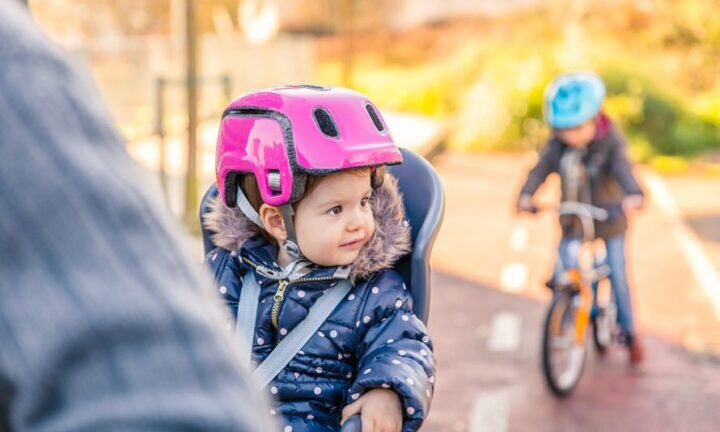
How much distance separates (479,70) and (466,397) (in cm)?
1788

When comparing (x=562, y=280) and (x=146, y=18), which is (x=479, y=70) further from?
(x=562, y=280)

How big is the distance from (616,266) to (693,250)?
421cm

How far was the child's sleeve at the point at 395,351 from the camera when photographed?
95.4 inches

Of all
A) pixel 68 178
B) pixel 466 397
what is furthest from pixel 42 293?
pixel 466 397

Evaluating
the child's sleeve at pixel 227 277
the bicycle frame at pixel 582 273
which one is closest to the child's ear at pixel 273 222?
the child's sleeve at pixel 227 277

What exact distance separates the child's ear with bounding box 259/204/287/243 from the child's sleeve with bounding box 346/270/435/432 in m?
0.26

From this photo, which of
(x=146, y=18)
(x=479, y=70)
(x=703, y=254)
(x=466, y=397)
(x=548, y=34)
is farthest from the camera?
(x=146, y=18)

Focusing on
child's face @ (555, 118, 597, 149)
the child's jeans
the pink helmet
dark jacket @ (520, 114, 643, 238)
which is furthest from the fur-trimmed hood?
the child's jeans

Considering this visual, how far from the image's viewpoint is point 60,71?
65 centimetres

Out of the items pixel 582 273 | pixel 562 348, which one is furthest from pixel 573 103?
pixel 562 348

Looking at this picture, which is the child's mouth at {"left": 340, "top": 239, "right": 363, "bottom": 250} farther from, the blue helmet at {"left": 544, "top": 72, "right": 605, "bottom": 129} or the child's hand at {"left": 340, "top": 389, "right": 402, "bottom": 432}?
the blue helmet at {"left": 544, "top": 72, "right": 605, "bottom": 129}

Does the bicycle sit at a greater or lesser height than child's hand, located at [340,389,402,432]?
lesser

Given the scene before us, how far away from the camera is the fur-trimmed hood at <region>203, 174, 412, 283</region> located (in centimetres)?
275

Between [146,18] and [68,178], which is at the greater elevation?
[68,178]
